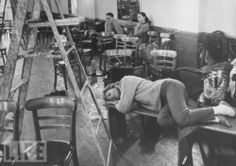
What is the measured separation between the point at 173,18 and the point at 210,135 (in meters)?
5.00

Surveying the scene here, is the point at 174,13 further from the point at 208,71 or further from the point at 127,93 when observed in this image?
the point at 127,93

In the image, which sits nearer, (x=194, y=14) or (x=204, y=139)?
(x=204, y=139)

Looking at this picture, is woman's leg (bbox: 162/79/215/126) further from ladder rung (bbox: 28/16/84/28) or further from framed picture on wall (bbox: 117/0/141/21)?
framed picture on wall (bbox: 117/0/141/21)

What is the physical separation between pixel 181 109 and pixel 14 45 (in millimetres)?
1760

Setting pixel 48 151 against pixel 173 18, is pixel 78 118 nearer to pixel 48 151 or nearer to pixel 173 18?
pixel 48 151

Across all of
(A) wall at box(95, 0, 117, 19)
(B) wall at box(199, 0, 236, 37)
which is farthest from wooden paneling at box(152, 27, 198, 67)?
(A) wall at box(95, 0, 117, 19)

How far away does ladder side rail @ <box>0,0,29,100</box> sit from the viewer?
3.44 meters

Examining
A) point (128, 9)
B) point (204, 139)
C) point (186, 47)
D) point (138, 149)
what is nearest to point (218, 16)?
point (186, 47)

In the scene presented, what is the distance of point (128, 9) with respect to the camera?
10.5 metres

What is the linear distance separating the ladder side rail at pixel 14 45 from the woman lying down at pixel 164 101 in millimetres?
1080

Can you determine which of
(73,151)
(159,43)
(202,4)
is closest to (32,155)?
(73,151)

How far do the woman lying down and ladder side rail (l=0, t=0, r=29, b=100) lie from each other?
3.54 feet

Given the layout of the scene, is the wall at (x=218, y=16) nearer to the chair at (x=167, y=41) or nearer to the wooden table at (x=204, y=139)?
the chair at (x=167, y=41)

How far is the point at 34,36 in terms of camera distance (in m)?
3.85
